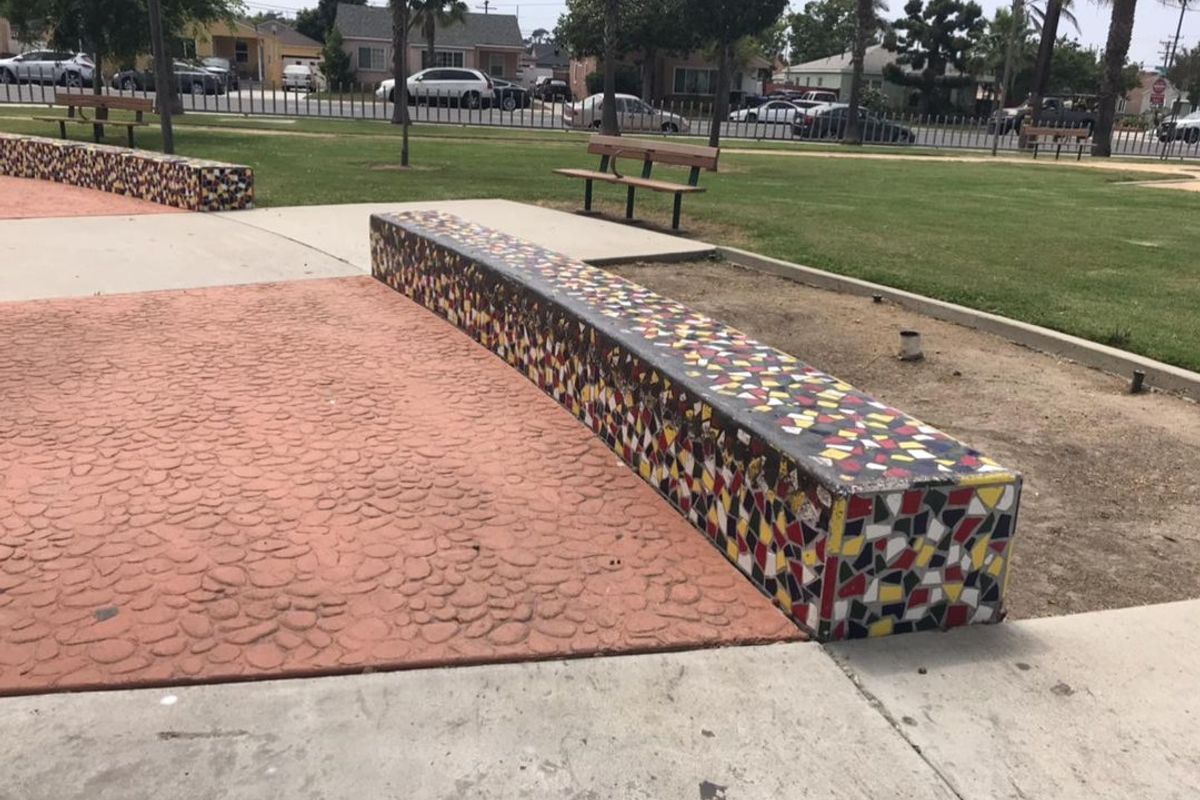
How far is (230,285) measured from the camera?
7617 millimetres

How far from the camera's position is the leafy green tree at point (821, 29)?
310 ft

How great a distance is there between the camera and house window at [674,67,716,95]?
209 ft

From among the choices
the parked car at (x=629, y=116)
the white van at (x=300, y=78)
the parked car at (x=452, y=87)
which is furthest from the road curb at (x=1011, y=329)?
the white van at (x=300, y=78)

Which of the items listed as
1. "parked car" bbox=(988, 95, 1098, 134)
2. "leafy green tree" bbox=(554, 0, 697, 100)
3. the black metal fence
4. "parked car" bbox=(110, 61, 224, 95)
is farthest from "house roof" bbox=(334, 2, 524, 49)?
"parked car" bbox=(988, 95, 1098, 134)

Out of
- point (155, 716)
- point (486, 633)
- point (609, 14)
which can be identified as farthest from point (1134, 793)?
point (609, 14)

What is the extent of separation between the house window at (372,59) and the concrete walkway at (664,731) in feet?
229

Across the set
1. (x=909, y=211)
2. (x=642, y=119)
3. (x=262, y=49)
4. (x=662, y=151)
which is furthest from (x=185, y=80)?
(x=909, y=211)

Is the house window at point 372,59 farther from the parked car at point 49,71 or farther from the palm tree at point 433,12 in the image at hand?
the parked car at point 49,71

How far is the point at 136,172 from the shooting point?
1211cm

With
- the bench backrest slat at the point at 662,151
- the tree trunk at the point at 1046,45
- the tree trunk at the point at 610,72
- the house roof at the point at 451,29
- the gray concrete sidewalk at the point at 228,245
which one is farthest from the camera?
the house roof at the point at 451,29

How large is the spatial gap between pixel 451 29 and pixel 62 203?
200 feet

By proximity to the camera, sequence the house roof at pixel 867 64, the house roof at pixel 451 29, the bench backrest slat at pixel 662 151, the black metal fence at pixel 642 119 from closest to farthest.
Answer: the bench backrest slat at pixel 662 151 → the black metal fence at pixel 642 119 → the house roof at pixel 451 29 → the house roof at pixel 867 64

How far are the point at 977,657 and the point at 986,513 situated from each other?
17.4 inches

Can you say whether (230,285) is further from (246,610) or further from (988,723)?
(988,723)
